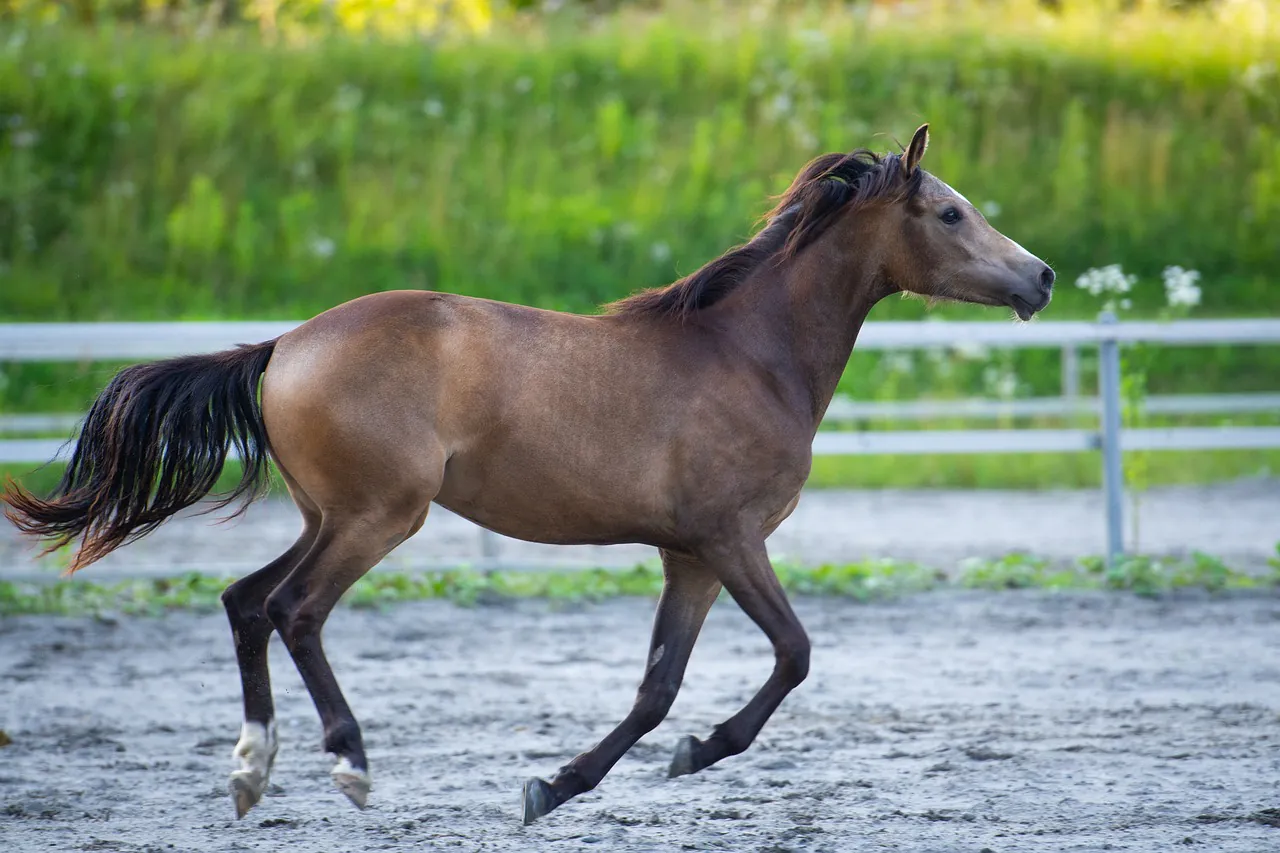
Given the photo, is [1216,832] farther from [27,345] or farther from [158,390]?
[27,345]

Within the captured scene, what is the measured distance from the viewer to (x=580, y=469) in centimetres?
374

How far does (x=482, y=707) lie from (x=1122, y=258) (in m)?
11.6

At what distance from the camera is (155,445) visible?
3.91 meters

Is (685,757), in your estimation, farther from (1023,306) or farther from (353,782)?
(1023,306)

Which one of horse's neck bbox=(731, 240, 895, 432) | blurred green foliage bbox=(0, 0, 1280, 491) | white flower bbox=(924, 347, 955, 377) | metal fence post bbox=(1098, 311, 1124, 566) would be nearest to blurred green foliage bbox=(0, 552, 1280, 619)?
metal fence post bbox=(1098, 311, 1124, 566)

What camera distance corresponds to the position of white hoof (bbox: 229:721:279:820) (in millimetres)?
3664

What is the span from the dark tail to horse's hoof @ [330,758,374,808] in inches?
32.3

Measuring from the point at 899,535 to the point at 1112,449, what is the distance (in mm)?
1761

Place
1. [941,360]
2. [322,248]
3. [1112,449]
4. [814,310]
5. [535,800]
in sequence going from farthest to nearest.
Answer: [322,248] < [941,360] < [1112,449] < [814,310] < [535,800]

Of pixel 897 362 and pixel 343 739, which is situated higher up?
pixel 897 362

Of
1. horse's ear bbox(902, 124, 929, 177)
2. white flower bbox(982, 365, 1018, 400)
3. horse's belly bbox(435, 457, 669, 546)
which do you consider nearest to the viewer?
horse's belly bbox(435, 457, 669, 546)

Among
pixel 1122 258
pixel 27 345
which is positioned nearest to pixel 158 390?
pixel 27 345

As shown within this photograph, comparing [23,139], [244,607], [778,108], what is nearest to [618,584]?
[244,607]

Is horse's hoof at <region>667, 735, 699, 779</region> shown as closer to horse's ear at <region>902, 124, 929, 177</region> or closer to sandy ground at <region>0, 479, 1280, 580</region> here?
horse's ear at <region>902, 124, 929, 177</region>
